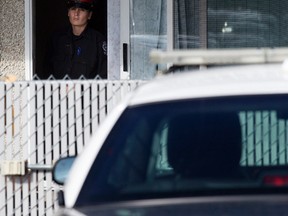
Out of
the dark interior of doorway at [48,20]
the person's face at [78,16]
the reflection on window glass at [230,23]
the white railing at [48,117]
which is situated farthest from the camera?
the dark interior of doorway at [48,20]

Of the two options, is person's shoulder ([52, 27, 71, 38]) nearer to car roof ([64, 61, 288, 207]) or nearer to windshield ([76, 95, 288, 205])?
car roof ([64, 61, 288, 207])

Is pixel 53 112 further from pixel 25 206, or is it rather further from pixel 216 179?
pixel 216 179

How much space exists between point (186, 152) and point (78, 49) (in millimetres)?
6604

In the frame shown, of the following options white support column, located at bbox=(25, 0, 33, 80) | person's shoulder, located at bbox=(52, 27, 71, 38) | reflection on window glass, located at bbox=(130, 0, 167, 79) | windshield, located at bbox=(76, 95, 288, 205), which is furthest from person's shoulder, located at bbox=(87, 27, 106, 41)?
windshield, located at bbox=(76, 95, 288, 205)

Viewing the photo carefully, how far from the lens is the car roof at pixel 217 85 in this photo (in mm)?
4332

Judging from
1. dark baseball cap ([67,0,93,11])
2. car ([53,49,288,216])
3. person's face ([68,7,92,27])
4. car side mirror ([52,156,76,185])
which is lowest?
car side mirror ([52,156,76,185])

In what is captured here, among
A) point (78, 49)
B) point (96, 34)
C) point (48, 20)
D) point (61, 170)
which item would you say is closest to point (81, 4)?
point (96, 34)

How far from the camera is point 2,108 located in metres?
8.13

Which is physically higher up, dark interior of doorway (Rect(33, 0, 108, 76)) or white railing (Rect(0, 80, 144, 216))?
dark interior of doorway (Rect(33, 0, 108, 76))

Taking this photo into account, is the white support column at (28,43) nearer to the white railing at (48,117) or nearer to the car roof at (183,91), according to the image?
the white railing at (48,117)

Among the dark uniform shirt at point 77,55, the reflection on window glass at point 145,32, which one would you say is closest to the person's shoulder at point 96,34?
the dark uniform shirt at point 77,55

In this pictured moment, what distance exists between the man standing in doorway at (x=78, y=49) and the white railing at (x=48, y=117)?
2.61 m

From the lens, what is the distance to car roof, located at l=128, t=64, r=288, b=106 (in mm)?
4332

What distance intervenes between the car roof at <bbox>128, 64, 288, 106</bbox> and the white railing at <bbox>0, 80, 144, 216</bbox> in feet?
Result: 11.1
